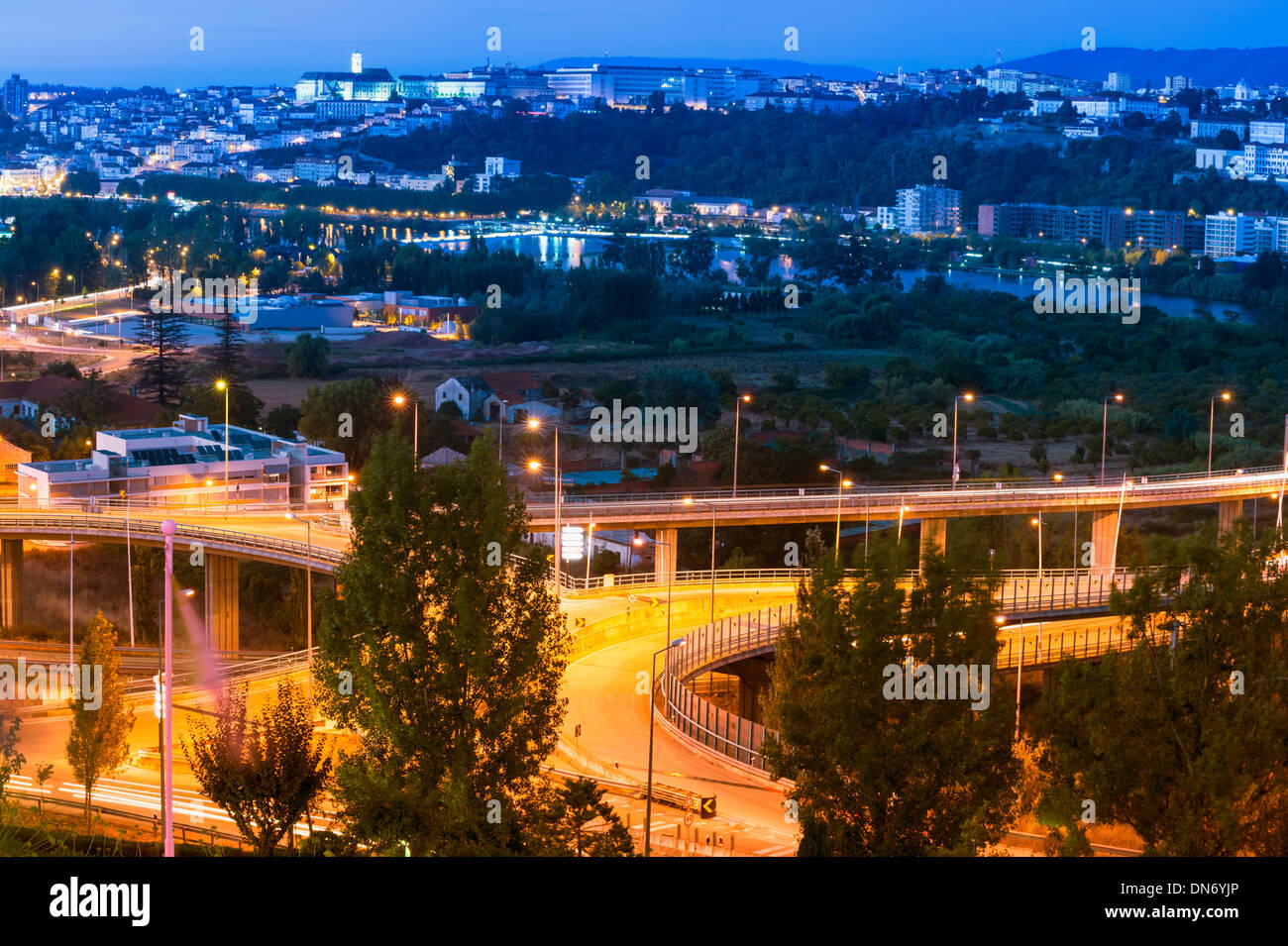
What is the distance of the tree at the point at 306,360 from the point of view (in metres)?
59.2

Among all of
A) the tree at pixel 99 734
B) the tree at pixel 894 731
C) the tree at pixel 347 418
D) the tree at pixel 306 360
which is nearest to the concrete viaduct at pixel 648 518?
the tree at pixel 99 734

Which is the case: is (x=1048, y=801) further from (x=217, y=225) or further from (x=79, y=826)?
(x=217, y=225)

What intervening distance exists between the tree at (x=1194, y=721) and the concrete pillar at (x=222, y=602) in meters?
19.7

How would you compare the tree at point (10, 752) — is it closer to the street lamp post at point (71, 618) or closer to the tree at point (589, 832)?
the street lamp post at point (71, 618)

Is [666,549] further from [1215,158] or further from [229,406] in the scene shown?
[1215,158]

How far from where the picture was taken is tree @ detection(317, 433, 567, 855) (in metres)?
12.7

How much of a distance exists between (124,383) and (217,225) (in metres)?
48.8

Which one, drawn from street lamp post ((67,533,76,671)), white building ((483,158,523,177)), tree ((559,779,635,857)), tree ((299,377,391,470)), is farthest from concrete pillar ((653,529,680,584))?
white building ((483,158,523,177))

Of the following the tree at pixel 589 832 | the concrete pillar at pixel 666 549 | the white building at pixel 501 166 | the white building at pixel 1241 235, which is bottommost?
the concrete pillar at pixel 666 549

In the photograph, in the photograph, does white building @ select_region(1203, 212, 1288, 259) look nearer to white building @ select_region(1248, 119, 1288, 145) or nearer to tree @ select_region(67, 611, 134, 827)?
white building @ select_region(1248, 119, 1288, 145)

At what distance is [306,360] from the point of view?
5944 centimetres

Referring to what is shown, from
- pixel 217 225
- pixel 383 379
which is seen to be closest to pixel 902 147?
pixel 217 225

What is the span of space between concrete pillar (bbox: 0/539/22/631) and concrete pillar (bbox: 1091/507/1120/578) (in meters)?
22.3

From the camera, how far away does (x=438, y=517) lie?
14016 mm
